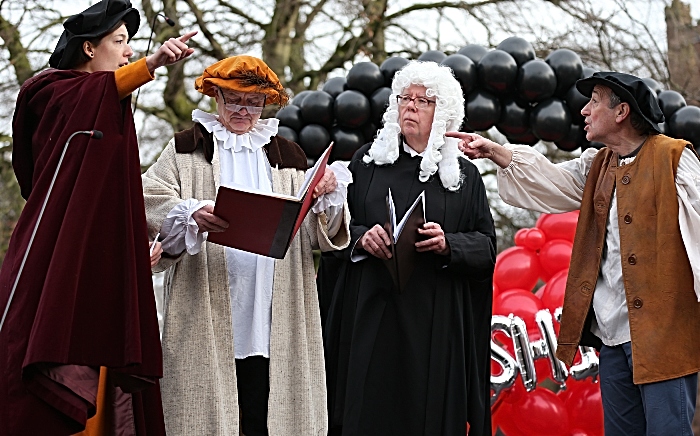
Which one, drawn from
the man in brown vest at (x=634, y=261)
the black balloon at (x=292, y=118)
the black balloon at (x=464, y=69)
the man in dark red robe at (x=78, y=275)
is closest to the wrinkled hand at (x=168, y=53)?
the man in dark red robe at (x=78, y=275)

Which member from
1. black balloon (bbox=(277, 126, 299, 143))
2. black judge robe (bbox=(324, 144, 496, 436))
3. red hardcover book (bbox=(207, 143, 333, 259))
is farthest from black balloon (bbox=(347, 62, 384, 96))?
red hardcover book (bbox=(207, 143, 333, 259))

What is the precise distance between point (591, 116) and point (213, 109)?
7.91m

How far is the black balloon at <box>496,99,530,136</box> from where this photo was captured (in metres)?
6.90

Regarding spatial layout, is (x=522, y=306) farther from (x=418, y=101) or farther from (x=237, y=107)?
(x=237, y=107)

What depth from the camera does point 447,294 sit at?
14.6 feet

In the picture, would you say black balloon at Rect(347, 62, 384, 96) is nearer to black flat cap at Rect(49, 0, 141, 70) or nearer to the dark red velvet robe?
black flat cap at Rect(49, 0, 141, 70)

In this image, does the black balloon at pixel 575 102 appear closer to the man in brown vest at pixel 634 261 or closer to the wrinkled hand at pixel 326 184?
the man in brown vest at pixel 634 261

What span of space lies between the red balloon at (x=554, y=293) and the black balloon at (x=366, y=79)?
6.01ft

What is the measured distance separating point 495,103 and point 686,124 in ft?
4.24

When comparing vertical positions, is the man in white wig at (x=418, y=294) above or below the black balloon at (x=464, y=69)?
below

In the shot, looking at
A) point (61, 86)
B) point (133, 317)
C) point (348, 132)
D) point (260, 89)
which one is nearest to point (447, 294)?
point (260, 89)

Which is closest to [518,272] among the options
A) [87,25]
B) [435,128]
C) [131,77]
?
[435,128]

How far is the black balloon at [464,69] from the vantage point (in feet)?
22.0

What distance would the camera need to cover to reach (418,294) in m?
4.45
